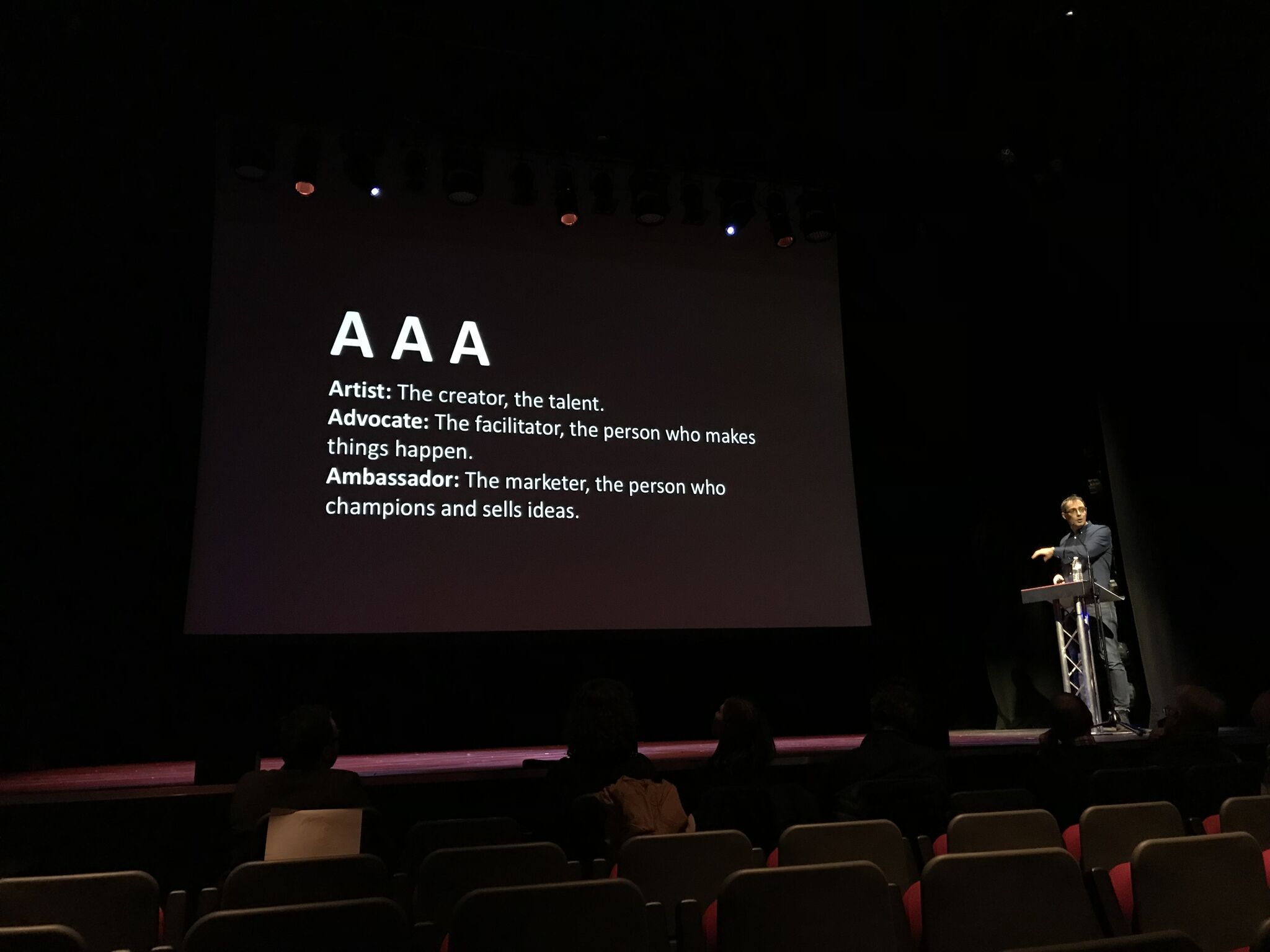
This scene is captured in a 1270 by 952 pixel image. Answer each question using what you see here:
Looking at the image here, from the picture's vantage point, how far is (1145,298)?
6.70m

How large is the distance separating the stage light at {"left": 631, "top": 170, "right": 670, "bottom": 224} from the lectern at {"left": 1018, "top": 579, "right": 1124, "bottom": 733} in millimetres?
Result: 3339

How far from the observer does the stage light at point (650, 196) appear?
18.8ft

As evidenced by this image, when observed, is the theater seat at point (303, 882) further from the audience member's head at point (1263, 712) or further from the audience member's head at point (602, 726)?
the audience member's head at point (1263, 712)

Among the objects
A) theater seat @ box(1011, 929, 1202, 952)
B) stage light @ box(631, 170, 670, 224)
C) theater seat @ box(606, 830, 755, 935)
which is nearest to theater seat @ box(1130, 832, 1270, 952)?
theater seat @ box(1011, 929, 1202, 952)

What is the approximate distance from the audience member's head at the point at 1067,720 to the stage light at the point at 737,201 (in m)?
3.75

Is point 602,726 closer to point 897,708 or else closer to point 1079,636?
point 897,708

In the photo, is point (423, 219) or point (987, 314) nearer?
point (423, 219)

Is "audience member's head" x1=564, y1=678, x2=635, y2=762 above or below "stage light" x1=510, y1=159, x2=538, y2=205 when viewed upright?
below

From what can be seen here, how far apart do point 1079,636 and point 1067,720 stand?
214 cm

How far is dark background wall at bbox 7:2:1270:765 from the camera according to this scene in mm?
4918

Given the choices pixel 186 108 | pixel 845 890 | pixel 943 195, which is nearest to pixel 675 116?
pixel 943 195

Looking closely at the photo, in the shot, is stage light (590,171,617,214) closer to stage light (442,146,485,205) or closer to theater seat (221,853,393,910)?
stage light (442,146,485,205)

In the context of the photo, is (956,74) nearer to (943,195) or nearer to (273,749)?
(943,195)

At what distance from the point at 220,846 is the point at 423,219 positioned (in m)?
3.63
